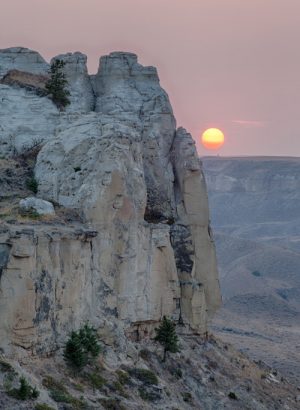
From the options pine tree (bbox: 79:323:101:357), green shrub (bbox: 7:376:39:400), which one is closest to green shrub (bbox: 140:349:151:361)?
pine tree (bbox: 79:323:101:357)

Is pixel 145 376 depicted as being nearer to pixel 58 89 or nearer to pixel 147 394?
pixel 147 394

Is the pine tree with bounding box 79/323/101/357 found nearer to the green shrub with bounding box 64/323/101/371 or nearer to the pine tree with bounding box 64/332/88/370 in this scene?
the green shrub with bounding box 64/323/101/371

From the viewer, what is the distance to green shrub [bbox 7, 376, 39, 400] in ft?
132

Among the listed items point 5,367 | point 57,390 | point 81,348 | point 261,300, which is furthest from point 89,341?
point 261,300

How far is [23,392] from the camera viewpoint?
4019 cm

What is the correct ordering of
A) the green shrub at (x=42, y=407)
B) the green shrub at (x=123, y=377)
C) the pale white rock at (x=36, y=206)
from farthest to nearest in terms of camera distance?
the pale white rock at (x=36, y=206), the green shrub at (x=123, y=377), the green shrub at (x=42, y=407)

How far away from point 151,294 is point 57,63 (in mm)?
16275

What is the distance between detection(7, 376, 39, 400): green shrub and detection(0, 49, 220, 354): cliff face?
7.95ft

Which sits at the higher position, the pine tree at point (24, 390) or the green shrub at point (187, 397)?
the pine tree at point (24, 390)

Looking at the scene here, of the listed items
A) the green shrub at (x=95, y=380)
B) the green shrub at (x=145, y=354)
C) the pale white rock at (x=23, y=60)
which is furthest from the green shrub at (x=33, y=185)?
the pale white rock at (x=23, y=60)

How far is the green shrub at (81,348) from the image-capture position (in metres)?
45.6

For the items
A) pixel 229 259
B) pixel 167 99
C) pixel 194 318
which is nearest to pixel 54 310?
pixel 194 318

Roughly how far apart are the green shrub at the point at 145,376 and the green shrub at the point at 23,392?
929 cm

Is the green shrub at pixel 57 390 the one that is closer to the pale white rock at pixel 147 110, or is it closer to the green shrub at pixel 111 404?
the green shrub at pixel 111 404
